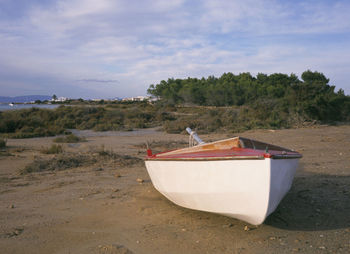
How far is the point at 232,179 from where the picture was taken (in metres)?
3.79

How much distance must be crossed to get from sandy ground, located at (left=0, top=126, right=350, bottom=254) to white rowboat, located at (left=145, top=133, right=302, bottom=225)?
0.36 metres

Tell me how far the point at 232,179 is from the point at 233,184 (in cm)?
6

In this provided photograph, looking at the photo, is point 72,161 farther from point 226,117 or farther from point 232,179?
point 226,117

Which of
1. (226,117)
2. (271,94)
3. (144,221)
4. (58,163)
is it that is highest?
(271,94)

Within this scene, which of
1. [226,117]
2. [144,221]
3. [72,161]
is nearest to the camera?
[144,221]

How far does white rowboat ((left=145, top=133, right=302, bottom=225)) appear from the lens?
11.8ft

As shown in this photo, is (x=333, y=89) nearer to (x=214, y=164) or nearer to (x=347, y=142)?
(x=347, y=142)

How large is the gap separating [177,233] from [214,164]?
110 cm

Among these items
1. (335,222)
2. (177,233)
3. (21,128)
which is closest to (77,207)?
(177,233)

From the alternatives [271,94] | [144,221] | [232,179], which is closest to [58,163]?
[144,221]

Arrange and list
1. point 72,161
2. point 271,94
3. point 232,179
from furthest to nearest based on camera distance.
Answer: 1. point 271,94
2. point 72,161
3. point 232,179

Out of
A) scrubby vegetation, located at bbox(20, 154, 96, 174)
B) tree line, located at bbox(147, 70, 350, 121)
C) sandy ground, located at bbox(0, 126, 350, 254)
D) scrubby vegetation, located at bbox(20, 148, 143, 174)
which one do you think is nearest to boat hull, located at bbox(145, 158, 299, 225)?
sandy ground, located at bbox(0, 126, 350, 254)

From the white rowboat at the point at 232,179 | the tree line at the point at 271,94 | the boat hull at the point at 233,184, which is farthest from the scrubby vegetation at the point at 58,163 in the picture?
the tree line at the point at 271,94

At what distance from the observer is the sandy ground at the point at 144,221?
3830 millimetres
